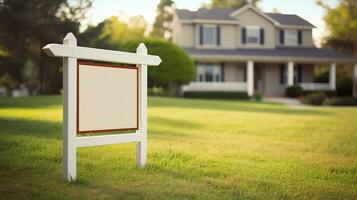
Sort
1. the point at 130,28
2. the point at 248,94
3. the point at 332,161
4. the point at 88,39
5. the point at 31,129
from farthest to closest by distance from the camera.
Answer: the point at 130,28, the point at 248,94, the point at 88,39, the point at 31,129, the point at 332,161

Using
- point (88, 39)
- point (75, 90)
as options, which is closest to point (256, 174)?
point (75, 90)

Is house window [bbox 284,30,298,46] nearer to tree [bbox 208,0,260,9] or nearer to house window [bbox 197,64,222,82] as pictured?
tree [bbox 208,0,260,9]

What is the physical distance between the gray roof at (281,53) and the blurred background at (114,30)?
3.41ft

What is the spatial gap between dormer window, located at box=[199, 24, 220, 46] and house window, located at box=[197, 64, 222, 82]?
1.57 metres

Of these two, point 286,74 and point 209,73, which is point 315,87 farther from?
point 209,73

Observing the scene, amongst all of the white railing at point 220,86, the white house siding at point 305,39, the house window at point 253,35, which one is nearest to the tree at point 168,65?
the white railing at point 220,86

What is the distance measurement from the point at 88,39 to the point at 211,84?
9.55m

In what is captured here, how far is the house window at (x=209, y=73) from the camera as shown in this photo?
29562 millimetres

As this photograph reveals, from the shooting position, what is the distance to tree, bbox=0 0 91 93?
396 inches

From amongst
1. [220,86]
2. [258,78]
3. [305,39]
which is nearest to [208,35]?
[220,86]

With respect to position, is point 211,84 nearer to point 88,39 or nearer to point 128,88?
point 88,39

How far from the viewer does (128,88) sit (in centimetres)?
512

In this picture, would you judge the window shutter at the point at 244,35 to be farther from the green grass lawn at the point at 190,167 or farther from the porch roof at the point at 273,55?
the green grass lawn at the point at 190,167

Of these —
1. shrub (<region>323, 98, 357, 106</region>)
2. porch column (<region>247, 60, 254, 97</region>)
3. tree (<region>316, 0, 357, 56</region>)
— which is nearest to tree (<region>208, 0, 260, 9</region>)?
porch column (<region>247, 60, 254, 97</region>)
